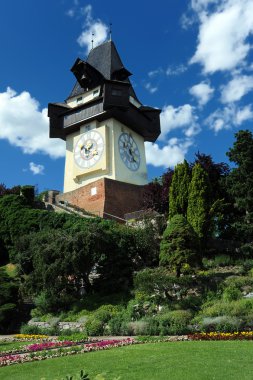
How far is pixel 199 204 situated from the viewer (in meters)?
21.5

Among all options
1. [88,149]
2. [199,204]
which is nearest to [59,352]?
[199,204]

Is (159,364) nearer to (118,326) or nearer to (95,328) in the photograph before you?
(118,326)

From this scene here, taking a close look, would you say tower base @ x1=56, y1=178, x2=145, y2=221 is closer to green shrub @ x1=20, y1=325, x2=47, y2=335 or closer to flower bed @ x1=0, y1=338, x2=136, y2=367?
green shrub @ x1=20, y1=325, x2=47, y2=335

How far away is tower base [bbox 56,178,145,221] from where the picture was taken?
1281 inches

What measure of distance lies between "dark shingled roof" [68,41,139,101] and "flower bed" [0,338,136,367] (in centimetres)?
3051

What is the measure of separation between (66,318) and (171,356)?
356 inches

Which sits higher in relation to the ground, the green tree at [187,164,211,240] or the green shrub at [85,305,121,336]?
the green tree at [187,164,211,240]

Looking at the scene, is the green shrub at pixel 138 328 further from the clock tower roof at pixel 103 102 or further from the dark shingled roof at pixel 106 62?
the dark shingled roof at pixel 106 62

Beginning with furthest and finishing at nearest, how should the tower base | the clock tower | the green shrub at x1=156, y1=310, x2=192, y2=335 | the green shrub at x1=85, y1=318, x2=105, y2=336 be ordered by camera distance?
the clock tower → the tower base → the green shrub at x1=85, y1=318, x2=105, y2=336 → the green shrub at x1=156, y1=310, x2=192, y2=335

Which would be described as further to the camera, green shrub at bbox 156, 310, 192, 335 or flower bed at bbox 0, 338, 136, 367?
green shrub at bbox 156, 310, 192, 335

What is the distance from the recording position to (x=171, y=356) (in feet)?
30.1

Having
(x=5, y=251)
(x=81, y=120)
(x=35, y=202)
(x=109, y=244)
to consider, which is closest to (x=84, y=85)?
(x=81, y=120)

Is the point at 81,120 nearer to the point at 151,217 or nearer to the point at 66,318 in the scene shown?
the point at 151,217

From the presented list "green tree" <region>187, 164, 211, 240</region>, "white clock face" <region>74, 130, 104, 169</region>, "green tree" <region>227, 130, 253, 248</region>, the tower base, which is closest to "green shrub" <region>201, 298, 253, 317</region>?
"green tree" <region>187, 164, 211, 240</region>
